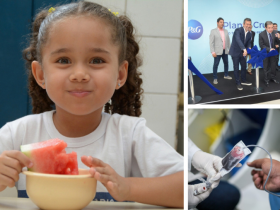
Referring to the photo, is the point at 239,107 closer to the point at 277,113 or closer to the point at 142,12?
the point at 277,113

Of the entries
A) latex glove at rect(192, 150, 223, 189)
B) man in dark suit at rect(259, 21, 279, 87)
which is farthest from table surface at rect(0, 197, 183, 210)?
man in dark suit at rect(259, 21, 279, 87)

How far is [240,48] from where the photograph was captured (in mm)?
583

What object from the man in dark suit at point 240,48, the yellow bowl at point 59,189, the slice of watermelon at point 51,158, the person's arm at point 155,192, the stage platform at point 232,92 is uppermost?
the man in dark suit at point 240,48

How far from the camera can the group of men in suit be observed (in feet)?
1.88

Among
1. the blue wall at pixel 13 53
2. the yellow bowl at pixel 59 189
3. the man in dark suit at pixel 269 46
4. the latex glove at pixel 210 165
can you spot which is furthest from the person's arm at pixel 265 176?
the blue wall at pixel 13 53

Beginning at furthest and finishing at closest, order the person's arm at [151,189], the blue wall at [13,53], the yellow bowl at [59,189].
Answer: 1. the blue wall at [13,53]
2. the person's arm at [151,189]
3. the yellow bowl at [59,189]

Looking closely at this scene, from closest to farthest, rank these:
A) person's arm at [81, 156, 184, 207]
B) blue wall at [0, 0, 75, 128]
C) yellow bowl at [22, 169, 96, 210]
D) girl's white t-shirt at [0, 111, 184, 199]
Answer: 1. yellow bowl at [22, 169, 96, 210]
2. person's arm at [81, 156, 184, 207]
3. girl's white t-shirt at [0, 111, 184, 199]
4. blue wall at [0, 0, 75, 128]

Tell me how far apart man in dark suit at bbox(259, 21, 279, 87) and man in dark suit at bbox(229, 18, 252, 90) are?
0.03 meters

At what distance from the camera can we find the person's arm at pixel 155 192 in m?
0.60

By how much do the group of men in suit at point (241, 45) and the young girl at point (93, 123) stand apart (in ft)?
0.82

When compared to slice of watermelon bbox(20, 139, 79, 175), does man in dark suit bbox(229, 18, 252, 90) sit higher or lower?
higher

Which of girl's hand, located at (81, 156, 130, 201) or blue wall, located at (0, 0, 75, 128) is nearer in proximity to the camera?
girl's hand, located at (81, 156, 130, 201)

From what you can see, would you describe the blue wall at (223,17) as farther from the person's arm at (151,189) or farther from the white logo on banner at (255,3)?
the person's arm at (151,189)

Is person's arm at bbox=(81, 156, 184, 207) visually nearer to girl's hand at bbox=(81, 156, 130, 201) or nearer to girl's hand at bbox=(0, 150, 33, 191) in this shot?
girl's hand at bbox=(81, 156, 130, 201)
